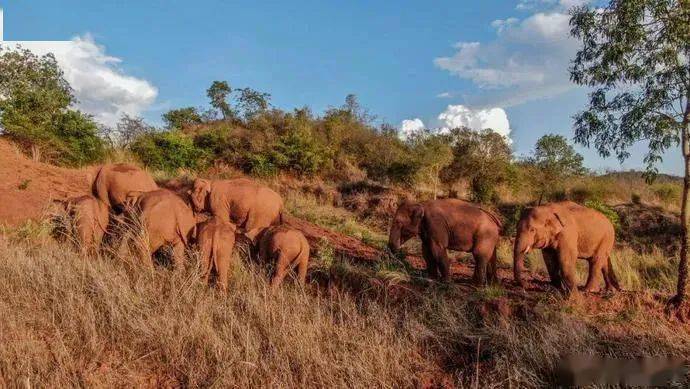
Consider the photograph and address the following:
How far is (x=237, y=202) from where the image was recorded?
10430 millimetres

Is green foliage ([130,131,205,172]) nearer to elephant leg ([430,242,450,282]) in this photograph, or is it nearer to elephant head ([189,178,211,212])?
elephant head ([189,178,211,212])

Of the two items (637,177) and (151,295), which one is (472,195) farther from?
(151,295)

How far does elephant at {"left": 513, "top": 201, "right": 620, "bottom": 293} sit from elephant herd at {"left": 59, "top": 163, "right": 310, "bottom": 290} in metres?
3.64

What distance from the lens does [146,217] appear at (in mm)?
7863

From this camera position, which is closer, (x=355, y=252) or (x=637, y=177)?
(x=355, y=252)

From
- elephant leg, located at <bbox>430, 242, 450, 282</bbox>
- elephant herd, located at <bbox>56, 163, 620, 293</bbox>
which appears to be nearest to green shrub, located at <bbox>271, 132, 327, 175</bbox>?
elephant herd, located at <bbox>56, 163, 620, 293</bbox>

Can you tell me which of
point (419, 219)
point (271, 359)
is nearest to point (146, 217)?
point (271, 359)

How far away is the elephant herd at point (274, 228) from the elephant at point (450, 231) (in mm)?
17

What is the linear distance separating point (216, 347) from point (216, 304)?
110 cm

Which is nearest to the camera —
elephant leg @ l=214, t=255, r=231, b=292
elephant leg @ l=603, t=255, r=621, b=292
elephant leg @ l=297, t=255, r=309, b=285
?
elephant leg @ l=214, t=255, r=231, b=292

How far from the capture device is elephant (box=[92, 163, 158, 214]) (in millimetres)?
10133

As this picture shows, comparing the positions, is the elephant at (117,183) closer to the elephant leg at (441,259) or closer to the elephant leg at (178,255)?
the elephant leg at (178,255)

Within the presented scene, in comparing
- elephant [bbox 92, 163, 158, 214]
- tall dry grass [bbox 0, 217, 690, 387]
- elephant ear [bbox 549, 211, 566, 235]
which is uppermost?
elephant [bbox 92, 163, 158, 214]

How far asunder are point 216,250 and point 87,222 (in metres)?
2.62
